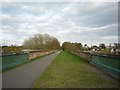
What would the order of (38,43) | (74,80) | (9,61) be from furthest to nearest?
(38,43) → (9,61) → (74,80)

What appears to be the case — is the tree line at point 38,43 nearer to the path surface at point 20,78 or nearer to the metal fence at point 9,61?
the metal fence at point 9,61

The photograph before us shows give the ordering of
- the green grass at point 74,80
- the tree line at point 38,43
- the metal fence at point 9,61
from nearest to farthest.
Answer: the green grass at point 74,80
the metal fence at point 9,61
the tree line at point 38,43

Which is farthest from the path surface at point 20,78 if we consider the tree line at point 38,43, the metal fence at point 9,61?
the tree line at point 38,43

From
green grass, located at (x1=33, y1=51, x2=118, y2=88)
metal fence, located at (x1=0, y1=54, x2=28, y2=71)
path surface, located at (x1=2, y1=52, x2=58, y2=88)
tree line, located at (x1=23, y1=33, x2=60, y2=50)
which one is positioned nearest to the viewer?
path surface, located at (x1=2, y1=52, x2=58, y2=88)

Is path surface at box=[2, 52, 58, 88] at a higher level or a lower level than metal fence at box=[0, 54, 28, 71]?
lower

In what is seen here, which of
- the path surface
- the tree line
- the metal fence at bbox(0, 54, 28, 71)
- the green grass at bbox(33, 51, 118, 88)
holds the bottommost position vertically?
the green grass at bbox(33, 51, 118, 88)

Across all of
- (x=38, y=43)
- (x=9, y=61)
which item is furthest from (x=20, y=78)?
(x=38, y=43)

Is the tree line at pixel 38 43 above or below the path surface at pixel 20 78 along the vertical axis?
above

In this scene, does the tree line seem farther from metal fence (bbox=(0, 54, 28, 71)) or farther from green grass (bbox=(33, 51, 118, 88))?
green grass (bbox=(33, 51, 118, 88))

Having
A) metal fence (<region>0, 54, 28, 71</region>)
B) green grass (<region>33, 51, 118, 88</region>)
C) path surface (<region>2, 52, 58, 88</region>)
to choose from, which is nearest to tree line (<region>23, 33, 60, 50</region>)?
metal fence (<region>0, 54, 28, 71</region>)

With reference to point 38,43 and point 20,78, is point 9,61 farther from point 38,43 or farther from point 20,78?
point 38,43

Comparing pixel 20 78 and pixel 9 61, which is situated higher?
pixel 9 61

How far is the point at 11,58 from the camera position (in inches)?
716

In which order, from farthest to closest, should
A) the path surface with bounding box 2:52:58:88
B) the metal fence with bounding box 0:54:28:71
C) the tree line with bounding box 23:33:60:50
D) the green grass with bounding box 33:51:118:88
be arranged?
the tree line with bounding box 23:33:60:50
the metal fence with bounding box 0:54:28:71
the green grass with bounding box 33:51:118:88
the path surface with bounding box 2:52:58:88
